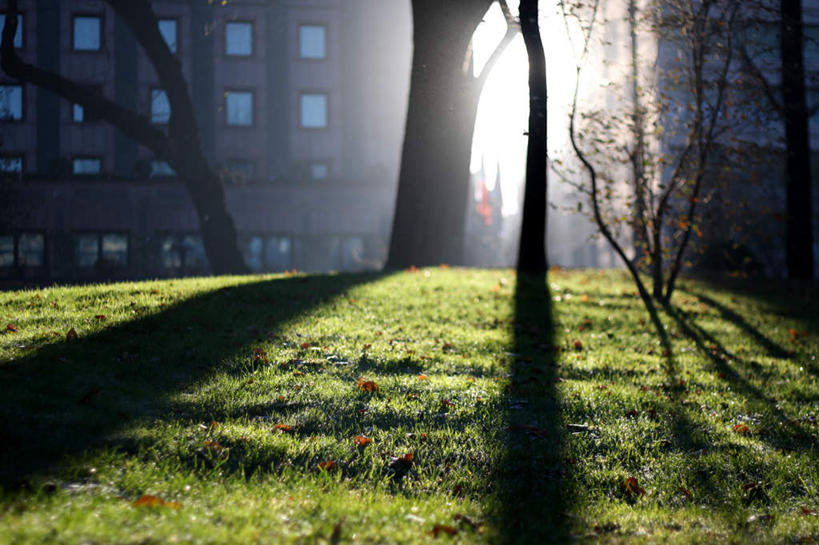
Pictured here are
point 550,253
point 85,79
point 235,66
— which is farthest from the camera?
point 550,253

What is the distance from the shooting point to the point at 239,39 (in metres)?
35.6

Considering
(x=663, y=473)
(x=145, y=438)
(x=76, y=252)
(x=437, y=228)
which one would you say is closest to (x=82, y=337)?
(x=145, y=438)

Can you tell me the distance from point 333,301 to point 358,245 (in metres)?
23.7

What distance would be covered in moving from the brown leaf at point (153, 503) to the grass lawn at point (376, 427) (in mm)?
34

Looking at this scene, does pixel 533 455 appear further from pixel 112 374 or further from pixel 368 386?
pixel 112 374

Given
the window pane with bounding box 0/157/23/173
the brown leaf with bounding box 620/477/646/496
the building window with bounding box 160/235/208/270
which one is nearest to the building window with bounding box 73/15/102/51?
the building window with bounding box 160/235/208/270

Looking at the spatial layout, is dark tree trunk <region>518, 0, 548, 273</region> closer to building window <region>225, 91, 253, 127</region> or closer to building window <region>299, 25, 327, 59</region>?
building window <region>225, 91, 253, 127</region>

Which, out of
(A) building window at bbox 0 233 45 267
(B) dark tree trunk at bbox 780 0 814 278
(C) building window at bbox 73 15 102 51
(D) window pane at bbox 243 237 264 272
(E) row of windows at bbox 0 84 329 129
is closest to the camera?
(B) dark tree trunk at bbox 780 0 814 278

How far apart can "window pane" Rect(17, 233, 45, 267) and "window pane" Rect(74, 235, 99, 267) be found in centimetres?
192

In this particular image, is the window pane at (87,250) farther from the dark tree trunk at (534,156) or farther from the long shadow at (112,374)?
the long shadow at (112,374)

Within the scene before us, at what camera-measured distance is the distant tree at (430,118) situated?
48.7 feet

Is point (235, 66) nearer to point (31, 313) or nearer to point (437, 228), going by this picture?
point (437, 228)

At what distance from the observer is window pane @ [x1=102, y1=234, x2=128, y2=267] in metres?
25.6

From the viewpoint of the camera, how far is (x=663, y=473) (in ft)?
16.8
